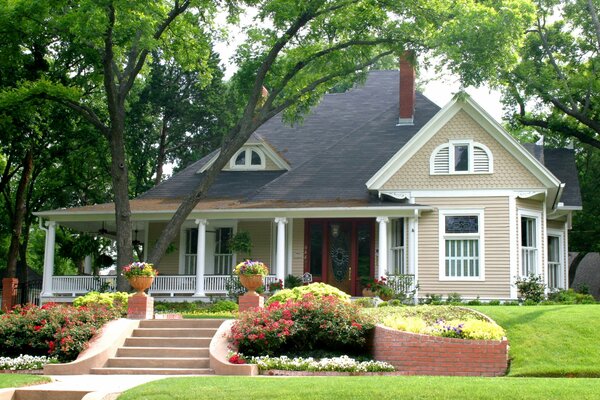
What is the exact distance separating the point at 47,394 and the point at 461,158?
51.4 feet

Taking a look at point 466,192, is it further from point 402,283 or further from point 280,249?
point 280,249

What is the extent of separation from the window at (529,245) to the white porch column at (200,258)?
983 centimetres

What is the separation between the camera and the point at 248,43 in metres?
25.3

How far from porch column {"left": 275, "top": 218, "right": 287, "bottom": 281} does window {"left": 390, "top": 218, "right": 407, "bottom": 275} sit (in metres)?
3.42

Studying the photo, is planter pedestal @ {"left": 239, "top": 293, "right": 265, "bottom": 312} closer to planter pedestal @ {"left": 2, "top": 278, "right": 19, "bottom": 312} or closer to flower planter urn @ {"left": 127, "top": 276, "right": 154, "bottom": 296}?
flower planter urn @ {"left": 127, "top": 276, "right": 154, "bottom": 296}

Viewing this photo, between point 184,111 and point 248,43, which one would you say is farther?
point 184,111

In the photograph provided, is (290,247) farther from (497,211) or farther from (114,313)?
(114,313)

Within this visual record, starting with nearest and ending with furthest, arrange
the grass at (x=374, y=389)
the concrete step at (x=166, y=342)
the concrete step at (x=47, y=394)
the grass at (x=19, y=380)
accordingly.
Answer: the grass at (x=374, y=389)
the concrete step at (x=47, y=394)
the grass at (x=19, y=380)
the concrete step at (x=166, y=342)

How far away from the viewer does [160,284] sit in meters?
25.4

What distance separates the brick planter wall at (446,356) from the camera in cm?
1373

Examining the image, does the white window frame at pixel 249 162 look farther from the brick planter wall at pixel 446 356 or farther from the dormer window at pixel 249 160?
the brick planter wall at pixel 446 356

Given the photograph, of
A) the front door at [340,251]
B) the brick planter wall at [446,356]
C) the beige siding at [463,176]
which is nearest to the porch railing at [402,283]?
the front door at [340,251]

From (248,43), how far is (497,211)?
30.7 ft

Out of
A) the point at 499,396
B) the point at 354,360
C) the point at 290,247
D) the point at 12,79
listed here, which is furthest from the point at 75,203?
the point at 499,396
